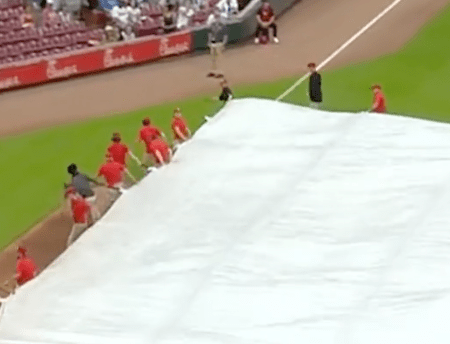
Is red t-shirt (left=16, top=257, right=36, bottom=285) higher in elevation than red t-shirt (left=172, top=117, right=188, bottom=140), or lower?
lower

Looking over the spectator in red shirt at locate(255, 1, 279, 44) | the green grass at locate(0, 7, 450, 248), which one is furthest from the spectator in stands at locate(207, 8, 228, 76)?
the green grass at locate(0, 7, 450, 248)

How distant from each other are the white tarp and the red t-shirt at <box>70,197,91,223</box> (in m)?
0.70

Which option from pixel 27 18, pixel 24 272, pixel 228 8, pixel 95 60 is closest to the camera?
pixel 24 272

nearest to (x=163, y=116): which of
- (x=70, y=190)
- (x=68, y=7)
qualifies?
(x=70, y=190)

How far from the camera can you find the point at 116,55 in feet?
98.5

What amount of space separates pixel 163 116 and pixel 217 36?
17.9 ft

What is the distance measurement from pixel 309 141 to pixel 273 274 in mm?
5144

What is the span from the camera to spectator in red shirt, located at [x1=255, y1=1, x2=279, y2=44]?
1241 inches

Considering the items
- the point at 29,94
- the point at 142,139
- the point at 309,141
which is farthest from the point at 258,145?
the point at 29,94

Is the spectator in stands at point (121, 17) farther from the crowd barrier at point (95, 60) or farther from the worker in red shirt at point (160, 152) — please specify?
the worker in red shirt at point (160, 152)

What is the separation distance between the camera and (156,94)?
2822 centimetres

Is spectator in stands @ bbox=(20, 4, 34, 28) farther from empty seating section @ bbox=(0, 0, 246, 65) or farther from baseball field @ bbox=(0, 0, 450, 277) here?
baseball field @ bbox=(0, 0, 450, 277)

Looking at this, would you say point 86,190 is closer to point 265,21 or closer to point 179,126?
point 179,126

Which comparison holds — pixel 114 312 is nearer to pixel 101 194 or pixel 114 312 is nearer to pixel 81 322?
pixel 81 322
